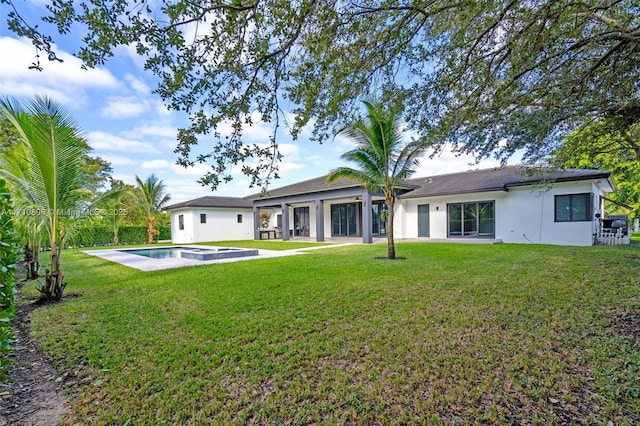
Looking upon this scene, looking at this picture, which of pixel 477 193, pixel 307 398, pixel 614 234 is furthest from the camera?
pixel 477 193

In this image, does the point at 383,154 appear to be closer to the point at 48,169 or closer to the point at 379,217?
the point at 48,169

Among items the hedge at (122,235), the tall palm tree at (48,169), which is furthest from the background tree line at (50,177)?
the hedge at (122,235)

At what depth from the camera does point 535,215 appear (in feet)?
51.2

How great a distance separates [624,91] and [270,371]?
316 inches

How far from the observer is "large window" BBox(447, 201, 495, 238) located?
56.9 ft

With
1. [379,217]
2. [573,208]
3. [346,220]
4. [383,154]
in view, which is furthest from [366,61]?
[346,220]

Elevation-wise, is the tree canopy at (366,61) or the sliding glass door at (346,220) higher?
the tree canopy at (366,61)

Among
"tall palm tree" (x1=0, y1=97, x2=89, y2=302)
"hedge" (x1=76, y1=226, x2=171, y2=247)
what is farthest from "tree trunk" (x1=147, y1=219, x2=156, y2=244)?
"tall palm tree" (x1=0, y1=97, x2=89, y2=302)

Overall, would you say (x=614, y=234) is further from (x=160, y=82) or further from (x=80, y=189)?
(x=80, y=189)

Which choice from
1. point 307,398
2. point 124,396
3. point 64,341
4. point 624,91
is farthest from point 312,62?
point 624,91

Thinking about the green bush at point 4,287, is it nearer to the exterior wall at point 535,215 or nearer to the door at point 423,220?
the exterior wall at point 535,215

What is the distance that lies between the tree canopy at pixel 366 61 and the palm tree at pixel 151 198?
25382 millimetres

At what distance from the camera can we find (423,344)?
3.94 m

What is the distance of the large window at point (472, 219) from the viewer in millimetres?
17328
